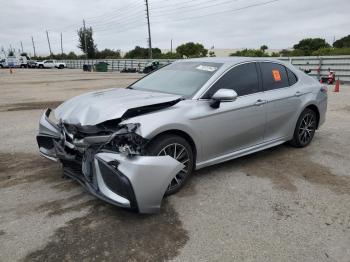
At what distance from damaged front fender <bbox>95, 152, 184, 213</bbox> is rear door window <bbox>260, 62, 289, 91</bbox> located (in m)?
2.47

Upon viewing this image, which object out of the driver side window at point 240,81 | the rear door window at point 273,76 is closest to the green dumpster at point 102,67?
the rear door window at point 273,76

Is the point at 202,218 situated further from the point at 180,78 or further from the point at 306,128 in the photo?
the point at 306,128

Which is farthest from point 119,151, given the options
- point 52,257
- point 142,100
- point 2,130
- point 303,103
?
point 2,130

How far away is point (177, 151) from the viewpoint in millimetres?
4059

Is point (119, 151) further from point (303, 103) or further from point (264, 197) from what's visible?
point (303, 103)

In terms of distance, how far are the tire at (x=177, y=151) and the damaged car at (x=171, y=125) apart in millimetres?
12

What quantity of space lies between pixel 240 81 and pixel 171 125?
5.07ft

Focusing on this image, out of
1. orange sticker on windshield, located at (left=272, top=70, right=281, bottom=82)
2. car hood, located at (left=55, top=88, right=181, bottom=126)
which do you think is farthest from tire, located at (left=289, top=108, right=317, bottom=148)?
car hood, located at (left=55, top=88, right=181, bottom=126)

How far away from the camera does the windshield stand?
4609 mm

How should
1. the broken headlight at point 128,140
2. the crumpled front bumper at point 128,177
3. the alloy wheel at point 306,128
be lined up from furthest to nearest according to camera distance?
the alloy wheel at point 306,128, the broken headlight at point 128,140, the crumpled front bumper at point 128,177

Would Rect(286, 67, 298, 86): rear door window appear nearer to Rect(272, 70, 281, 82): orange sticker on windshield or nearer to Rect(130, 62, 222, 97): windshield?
Rect(272, 70, 281, 82): orange sticker on windshield

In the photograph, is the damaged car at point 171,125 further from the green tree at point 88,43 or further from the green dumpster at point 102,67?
the green tree at point 88,43

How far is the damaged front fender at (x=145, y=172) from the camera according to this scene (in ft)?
10.9

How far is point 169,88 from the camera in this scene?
4789mm
